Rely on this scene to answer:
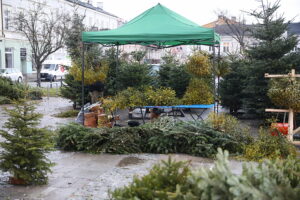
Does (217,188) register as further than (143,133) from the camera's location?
No

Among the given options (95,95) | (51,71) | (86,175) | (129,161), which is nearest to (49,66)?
(51,71)

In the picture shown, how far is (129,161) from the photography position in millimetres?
6531

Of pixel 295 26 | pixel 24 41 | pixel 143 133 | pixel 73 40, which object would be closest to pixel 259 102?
pixel 143 133

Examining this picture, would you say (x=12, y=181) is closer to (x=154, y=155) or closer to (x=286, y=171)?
(x=154, y=155)

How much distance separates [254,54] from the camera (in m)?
10.4

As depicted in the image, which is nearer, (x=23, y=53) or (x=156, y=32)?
(x=156, y=32)

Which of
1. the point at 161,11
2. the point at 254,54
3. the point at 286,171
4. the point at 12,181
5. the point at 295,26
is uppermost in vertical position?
the point at 295,26

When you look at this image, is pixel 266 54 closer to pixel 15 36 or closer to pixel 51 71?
pixel 51 71

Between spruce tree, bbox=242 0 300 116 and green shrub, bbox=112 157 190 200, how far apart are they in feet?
24.7

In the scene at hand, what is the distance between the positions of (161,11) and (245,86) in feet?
11.0

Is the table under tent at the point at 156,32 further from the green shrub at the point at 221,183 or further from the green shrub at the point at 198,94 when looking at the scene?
the green shrub at the point at 221,183

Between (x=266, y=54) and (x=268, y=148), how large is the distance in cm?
433

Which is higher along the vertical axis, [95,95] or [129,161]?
[95,95]

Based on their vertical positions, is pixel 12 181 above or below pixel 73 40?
below
